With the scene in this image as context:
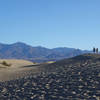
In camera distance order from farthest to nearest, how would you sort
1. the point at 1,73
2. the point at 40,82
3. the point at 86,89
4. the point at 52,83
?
1. the point at 1,73
2. the point at 40,82
3. the point at 52,83
4. the point at 86,89

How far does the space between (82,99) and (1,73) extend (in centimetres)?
1848

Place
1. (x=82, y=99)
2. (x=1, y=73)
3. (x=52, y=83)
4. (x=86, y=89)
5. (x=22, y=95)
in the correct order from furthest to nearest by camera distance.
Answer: (x=1, y=73) < (x=52, y=83) < (x=22, y=95) < (x=86, y=89) < (x=82, y=99)

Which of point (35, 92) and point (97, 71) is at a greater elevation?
point (97, 71)

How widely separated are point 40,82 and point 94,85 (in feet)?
14.2

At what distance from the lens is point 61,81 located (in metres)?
15.0

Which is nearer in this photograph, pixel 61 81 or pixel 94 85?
pixel 94 85

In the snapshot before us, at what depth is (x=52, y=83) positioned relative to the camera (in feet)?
48.9

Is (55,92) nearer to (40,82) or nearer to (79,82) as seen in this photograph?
(79,82)

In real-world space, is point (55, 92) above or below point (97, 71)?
below

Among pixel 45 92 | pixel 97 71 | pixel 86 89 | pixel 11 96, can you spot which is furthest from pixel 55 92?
pixel 97 71

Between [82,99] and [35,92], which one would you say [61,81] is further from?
[82,99]

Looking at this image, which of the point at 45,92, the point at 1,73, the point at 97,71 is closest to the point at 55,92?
the point at 45,92

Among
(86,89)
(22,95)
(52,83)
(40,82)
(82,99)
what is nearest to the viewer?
(82,99)

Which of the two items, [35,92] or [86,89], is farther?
[35,92]
